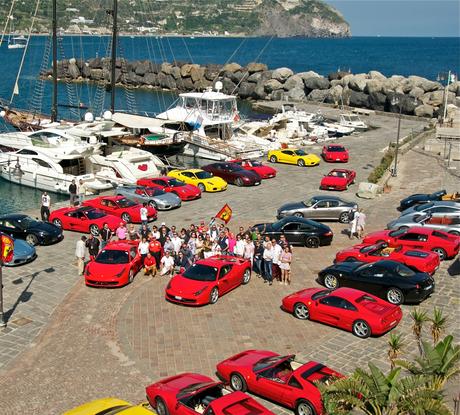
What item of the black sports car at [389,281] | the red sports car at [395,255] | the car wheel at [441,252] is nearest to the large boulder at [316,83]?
the car wheel at [441,252]

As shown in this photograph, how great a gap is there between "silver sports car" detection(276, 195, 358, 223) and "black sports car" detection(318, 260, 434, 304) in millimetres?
8869

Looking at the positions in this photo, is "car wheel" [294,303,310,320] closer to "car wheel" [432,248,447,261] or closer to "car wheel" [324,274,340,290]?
"car wheel" [324,274,340,290]

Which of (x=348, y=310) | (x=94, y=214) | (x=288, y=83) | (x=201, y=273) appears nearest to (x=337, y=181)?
(x=94, y=214)

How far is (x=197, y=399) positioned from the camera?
44.2ft

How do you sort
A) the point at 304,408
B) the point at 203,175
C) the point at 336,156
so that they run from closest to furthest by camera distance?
the point at 304,408 → the point at 203,175 → the point at 336,156

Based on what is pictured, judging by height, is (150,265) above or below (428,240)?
below

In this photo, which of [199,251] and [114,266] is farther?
[199,251]

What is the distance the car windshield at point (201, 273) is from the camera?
829 inches

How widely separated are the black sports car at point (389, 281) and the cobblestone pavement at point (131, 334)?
→ 0.85 metres

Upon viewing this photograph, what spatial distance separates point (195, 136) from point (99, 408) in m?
38.4

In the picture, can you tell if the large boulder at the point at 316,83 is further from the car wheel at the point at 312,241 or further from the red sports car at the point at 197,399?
the red sports car at the point at 197,399

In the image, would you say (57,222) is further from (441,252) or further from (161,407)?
(161,407)

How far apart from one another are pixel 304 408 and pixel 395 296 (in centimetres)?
747

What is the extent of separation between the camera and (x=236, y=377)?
15.2 m
